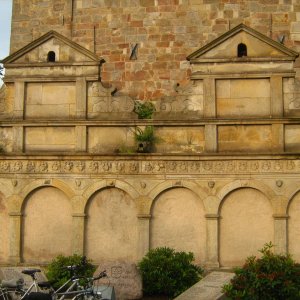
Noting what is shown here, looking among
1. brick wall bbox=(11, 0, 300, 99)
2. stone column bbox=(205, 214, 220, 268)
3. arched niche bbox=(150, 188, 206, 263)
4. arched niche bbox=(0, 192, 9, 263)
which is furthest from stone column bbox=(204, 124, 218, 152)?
brick wall bbox=(11, 0, 300, 99)

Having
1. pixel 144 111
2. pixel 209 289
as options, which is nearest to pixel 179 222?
pixel 144 111

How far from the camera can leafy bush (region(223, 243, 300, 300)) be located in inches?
511

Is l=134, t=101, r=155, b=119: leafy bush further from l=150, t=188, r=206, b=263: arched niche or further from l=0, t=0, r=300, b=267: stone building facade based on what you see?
l=150, t=188, r=206, b=263: arched niche

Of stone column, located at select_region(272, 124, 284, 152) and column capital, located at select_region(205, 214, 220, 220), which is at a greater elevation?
stone column, located at select_region(272, 124, 284, 152)

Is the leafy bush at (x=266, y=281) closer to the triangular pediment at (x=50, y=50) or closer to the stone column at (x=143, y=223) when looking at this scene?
the stone column at (x=143, y=223)

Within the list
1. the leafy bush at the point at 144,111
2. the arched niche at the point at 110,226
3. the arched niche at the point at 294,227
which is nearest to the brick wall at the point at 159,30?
the leafy bush at the point at 144,111

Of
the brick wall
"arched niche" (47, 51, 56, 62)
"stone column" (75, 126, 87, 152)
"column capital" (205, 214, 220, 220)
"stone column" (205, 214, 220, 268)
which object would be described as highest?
the brick wall

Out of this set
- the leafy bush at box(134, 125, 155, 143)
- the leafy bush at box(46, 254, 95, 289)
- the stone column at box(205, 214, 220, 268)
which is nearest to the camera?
the leafy bush at box(46, 254, 95, 289)

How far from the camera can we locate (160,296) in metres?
15.9

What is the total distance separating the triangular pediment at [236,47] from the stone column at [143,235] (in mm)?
4370

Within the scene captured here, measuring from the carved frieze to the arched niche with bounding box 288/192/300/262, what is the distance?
0.82 metres

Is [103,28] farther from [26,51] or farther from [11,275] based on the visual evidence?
[11,275]

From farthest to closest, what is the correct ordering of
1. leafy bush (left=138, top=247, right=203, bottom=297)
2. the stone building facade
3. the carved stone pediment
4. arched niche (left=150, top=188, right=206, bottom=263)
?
the carved stone pediment
arched niche (left=150, top=188, right=206, bottom=263)
the stone building facade
leafy bush (left=138, top=247, right=203, bottom=297)

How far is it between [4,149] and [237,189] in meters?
→ 6.31
